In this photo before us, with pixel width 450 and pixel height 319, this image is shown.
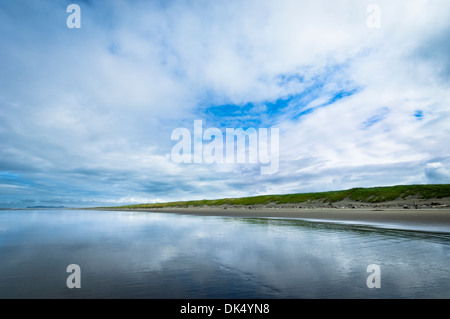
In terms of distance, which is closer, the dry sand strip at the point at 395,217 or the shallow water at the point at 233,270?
the shallow water at the point at 233,270

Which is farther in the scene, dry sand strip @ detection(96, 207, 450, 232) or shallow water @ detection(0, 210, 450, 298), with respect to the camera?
dry sand strip @ detection(96, 207, 450, 232)

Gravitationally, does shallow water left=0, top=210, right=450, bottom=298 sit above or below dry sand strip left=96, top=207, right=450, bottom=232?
above

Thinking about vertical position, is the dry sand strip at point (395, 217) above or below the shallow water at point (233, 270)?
below

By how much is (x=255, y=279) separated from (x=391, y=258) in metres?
6.12

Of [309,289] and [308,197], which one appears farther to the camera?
[308,197]

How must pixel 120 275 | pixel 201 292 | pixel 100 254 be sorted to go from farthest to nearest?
1. pixel 100 254
2. pixel 120 275
3. pixel 201 292

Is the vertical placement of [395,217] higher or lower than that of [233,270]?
lower

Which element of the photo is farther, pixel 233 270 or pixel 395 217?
pixel 395 217
